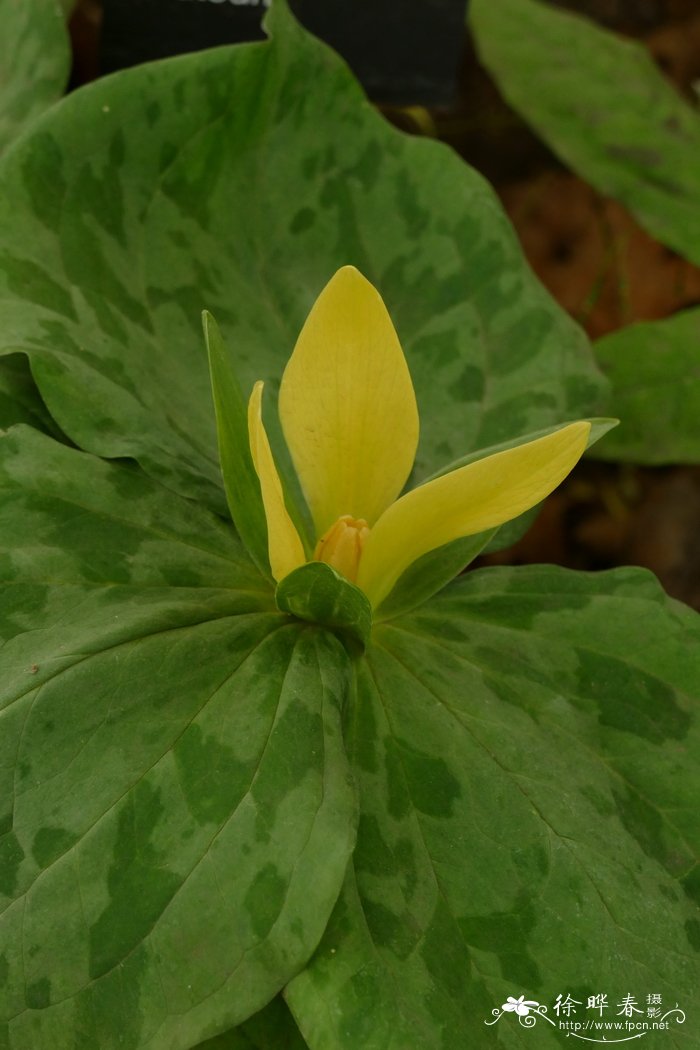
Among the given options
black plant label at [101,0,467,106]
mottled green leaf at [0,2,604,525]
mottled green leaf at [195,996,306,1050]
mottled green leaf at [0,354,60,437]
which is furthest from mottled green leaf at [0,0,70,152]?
mottled green leaf at [195,996,306,1050]

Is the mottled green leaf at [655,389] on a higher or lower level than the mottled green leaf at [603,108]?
lower

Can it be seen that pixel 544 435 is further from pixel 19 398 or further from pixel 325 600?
pixel 19 398

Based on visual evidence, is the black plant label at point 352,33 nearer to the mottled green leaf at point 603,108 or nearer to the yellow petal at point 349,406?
the mottled green leaf at point 603,108

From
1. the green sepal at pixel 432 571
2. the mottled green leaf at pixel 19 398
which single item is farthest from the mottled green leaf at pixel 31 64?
the green sepal at pixel 432 571

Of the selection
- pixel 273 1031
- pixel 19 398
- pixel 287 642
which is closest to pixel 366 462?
pixel 287 642

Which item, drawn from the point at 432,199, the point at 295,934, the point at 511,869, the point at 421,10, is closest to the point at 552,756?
the point at 511,869

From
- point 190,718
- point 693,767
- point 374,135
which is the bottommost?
point 693,767

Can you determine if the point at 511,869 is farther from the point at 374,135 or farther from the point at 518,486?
the point at 374,135
